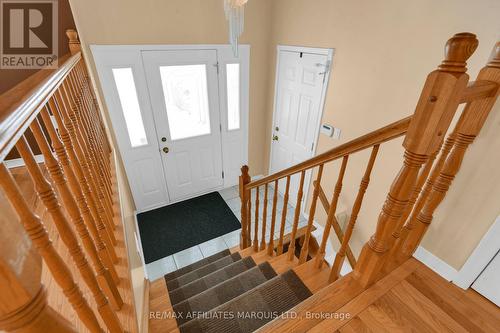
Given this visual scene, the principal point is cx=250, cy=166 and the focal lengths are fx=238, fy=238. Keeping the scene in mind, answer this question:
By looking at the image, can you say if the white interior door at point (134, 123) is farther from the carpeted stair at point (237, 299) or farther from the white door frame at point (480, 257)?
the white door frame at point (480, 257)

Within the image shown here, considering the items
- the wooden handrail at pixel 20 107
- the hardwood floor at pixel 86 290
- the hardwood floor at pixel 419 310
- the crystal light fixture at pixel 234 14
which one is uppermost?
the crystal light fixture at pixel 234 14

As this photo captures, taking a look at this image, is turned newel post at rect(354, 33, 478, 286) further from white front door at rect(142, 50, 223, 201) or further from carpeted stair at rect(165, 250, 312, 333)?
white front door at rect(142, 50, 223, 201)

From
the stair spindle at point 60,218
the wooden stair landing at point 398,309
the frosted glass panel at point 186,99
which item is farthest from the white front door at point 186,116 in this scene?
the wooden stair landing at point 398,309

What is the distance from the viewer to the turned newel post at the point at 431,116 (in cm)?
68

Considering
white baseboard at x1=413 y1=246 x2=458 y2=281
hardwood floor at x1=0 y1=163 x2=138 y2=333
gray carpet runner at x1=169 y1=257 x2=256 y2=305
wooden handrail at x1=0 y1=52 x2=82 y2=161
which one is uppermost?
wooden handrail at x1=0 y1=52 x2=82 y2=161

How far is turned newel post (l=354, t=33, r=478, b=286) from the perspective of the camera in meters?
0.68

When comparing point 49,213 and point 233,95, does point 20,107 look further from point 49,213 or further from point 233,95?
point 233,95

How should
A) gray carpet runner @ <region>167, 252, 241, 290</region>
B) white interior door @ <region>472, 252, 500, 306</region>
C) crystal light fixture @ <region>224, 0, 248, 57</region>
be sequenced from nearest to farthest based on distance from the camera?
white interior door @ <region>472, 252, 500, 306</region>
crystal light fixture @ <region>224, 0, 248, 57</region>
gray carpet runner @ <region>167, 252, 241, 290</region>

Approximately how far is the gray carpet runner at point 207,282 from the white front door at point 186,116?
1.88m

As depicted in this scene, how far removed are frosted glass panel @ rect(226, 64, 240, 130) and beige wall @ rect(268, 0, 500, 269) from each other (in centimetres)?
72

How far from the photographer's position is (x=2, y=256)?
0.32 meters

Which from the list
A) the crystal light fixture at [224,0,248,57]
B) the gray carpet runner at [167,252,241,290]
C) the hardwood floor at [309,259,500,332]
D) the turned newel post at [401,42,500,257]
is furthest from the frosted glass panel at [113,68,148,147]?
the turned newel post at [401,42,500,257]

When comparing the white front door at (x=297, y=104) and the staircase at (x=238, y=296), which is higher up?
the white front door at (x=297, y=104)

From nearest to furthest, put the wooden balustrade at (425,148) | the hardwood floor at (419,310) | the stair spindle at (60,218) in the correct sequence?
1. the stair spindle at (60,218)
2. the wooden balustrade at (425,148)
3. the hardwood floor at (419,310)
